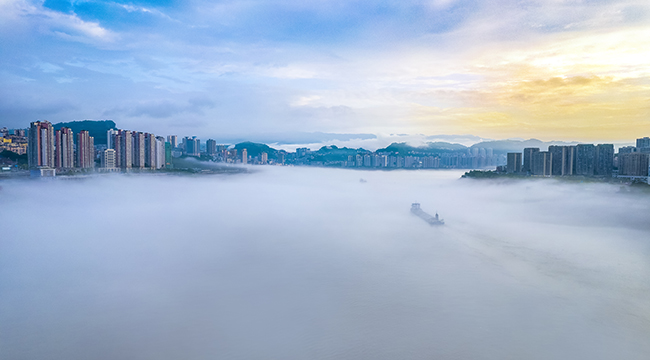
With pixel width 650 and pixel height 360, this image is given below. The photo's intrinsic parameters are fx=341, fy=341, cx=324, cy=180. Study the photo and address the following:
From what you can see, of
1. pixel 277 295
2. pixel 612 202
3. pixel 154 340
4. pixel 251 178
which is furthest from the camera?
pixel 251 178

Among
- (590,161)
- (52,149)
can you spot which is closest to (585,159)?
(590,161)

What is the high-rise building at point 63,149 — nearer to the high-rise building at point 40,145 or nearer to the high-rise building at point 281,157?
the high-rise building at point 40,145

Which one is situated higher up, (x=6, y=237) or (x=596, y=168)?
(x=596, y=168)

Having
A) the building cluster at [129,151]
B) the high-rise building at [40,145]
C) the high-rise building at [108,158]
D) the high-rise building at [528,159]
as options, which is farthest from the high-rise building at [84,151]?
the high-rise building at [528,159]

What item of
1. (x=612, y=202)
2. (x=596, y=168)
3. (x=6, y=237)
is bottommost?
(x=6, y=237)

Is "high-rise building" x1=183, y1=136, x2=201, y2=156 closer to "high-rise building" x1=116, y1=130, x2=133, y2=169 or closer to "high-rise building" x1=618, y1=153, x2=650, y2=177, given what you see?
"high-rise building" x1=116, y1=130, x2=133, y2=169

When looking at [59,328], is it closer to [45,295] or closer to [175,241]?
[45,295]

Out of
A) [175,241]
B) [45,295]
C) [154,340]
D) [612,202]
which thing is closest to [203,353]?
[154,340]
